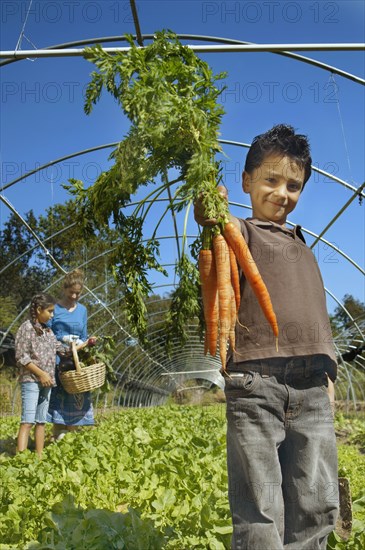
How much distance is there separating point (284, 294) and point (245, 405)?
0.52m

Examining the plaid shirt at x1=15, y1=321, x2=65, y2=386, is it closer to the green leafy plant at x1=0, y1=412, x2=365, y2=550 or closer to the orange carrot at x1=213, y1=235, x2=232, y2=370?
the green leafy plant at x1=0, y1=412, x2=365, y2=550

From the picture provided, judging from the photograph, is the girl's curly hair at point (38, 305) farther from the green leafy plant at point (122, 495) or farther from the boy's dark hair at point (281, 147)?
the boy's dark hair at point (281, 147)

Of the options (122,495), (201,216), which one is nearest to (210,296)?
(201,216)

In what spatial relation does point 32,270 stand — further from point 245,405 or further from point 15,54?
point 245,405

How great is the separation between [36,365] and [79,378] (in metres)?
0.51

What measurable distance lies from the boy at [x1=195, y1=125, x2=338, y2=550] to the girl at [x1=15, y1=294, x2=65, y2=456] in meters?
4.05

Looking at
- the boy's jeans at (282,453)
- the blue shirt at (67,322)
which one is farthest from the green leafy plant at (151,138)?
the blue shirt at (67,322)

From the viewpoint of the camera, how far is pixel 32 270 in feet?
90.0

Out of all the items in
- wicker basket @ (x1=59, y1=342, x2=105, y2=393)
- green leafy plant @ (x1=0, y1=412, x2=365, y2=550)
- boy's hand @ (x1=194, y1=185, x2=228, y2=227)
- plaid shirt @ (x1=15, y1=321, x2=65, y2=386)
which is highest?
plaid shirt @ (x1=15, y1=321, x2=65, y2=386)

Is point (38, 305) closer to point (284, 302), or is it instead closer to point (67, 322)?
point (67, 322)

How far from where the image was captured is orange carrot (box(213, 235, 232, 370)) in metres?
2.56

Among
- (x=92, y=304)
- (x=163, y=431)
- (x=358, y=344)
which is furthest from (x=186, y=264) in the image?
(x=92, y=304)

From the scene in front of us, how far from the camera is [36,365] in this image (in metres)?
6.33

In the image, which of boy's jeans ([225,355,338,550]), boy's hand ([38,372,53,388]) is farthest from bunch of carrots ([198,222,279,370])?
boy's hand ([38,372,53,388])
